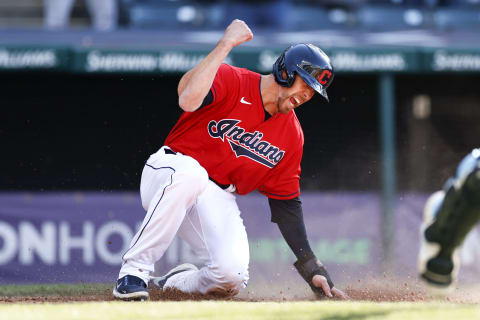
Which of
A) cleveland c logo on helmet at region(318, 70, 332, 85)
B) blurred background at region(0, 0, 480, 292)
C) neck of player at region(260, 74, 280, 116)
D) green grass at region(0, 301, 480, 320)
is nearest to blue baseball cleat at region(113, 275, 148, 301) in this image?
green grass at region(0, 301, 480, 320)

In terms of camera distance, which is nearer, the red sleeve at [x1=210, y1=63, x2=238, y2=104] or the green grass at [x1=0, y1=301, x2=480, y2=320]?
the green grass at [x1=0, y1=301, x2=480, y2=320]

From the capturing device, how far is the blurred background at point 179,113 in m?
6.67

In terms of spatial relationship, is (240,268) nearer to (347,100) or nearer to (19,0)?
(347,100)

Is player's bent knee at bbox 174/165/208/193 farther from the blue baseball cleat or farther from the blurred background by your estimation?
the blurred background

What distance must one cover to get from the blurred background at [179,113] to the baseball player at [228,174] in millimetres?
1573

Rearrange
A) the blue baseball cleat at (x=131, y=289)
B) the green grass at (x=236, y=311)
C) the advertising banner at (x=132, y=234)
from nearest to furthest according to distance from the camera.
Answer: the green grass at (x=236, y=311)
the blue baseball cleat at (x=131, y=289)
the advertising banner at (x=132, y=234)

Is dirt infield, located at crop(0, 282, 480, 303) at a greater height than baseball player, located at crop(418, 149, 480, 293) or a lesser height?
lesser

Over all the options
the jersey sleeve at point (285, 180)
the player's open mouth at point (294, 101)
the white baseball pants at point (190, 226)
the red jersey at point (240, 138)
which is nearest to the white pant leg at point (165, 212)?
the white baseball pants at point (190, 226)

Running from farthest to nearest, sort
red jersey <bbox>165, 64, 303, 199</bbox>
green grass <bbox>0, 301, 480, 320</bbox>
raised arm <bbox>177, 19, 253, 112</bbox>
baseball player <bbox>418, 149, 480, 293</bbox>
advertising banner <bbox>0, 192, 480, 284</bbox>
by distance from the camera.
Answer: advertising banner <bbox>0, 192, 480, 284</bbox>
red jersey <bbox>165, 64, 303, 199</bbox>
raised arm <bbox>177, 19, 253, 112</bbox>
green grass <bbox>0, 301, 480, 320</bbox>
baseball player <bbox>418, 149, 480, 293</bbox>

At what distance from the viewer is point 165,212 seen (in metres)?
4.07

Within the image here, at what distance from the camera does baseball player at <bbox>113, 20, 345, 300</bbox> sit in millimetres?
4113

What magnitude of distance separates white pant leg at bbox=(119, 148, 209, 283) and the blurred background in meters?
1.71

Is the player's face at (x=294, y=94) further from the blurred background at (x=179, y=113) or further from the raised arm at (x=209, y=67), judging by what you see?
the blurred background at (x=179, y=113)

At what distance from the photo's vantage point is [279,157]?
4441 millimetres
